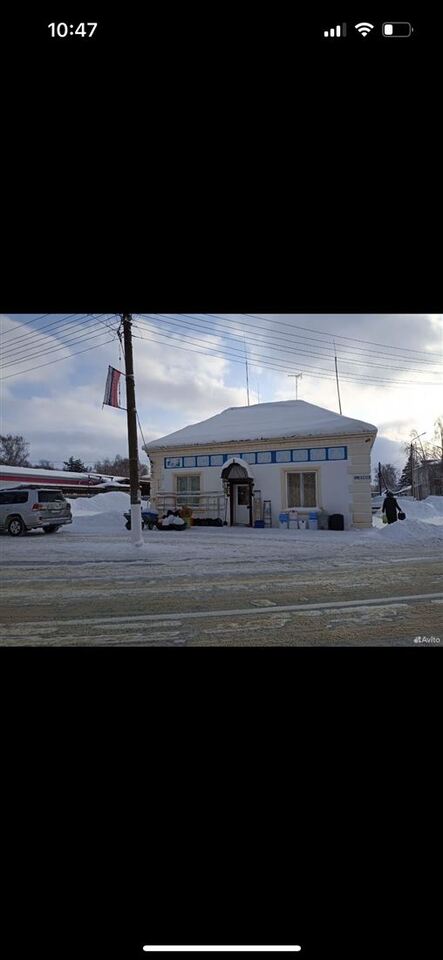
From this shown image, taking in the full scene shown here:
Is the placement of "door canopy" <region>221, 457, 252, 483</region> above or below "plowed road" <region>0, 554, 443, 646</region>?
above

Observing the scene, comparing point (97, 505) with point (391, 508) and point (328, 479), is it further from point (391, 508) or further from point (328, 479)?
point (391, 508)

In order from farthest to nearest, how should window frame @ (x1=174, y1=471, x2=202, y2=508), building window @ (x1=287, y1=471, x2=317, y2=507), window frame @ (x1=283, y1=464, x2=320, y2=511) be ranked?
window frame @ (x1=174, y1=471, x2=202, y2=508) → building window @ (x1=287, y1=471, x2=317, y2=507) → window frame @ (x1=283, y1=464, x2=320, y2=511)

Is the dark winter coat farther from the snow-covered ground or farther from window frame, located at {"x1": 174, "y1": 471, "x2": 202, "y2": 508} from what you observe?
window frame, located at {"x1": 174, "y1": 471, "x2": 202, "y2": 508}

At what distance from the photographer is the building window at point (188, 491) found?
11289mm

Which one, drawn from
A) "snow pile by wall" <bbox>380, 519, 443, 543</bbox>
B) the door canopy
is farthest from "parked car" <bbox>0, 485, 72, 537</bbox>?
"snow pile by wall" <bbox>380, 519, 443, 543</bbox>

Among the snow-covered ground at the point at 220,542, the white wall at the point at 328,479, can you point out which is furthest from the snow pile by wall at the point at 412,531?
the white wall at the point at 328,479

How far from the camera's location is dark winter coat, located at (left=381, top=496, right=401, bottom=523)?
8672 mm

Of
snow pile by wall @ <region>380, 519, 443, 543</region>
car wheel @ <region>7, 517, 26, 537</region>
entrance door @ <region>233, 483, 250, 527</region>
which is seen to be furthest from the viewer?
Result: entrance door @ <region>233, 483, 250, 527</region>
